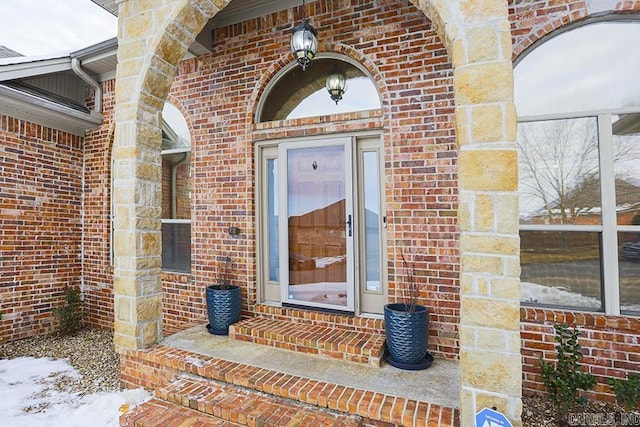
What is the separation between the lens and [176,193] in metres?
4.38

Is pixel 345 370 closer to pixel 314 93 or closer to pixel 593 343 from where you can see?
pixel 593 343

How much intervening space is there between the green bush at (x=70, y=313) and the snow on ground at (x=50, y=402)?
1.10m

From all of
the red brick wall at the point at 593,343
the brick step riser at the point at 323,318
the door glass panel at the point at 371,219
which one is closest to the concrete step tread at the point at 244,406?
the brick step riser at the point at 323,318

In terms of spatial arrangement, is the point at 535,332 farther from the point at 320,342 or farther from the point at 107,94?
the point at 107,94

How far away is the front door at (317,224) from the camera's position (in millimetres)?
3390

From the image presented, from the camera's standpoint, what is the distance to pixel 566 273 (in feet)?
8.89

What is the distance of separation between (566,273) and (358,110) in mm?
2391

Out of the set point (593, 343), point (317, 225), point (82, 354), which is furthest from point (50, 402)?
point (593, 343)

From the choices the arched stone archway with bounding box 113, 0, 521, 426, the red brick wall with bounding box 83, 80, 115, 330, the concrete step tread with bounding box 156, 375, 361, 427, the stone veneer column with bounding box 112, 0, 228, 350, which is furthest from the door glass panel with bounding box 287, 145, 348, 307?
the red brick wall with bounding box 83, 80, 115, 330

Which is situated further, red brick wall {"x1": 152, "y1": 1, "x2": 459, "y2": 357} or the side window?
the side window

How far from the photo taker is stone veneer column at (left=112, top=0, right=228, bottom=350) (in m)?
2.85

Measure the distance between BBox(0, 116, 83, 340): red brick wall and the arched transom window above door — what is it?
11.0ft

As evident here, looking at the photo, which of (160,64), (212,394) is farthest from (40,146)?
(212,394)

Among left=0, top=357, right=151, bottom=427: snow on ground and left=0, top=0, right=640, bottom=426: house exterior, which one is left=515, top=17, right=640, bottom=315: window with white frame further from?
left=0, top=357, right=151, bottom=427: snow on ground
